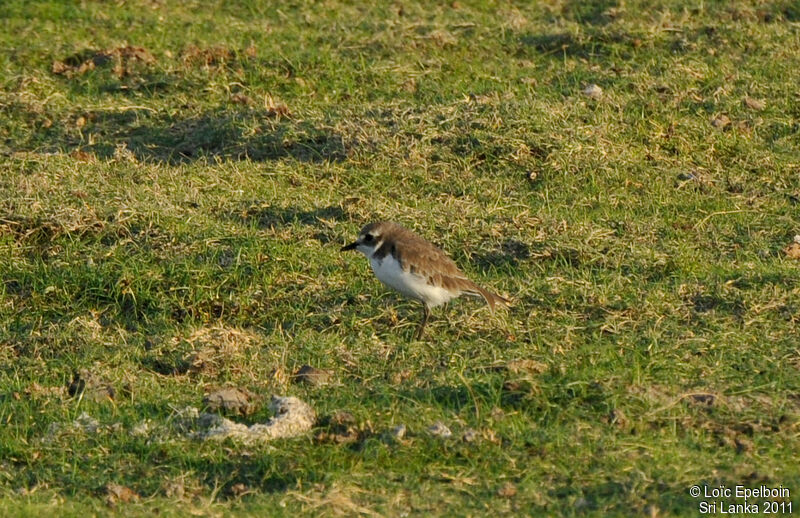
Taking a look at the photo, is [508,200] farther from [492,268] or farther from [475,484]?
[475,484]

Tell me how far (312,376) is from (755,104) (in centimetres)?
568

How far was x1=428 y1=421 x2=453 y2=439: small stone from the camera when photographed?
6547 mm

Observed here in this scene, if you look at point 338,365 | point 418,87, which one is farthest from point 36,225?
point 418,87

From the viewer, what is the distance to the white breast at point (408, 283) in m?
8.00

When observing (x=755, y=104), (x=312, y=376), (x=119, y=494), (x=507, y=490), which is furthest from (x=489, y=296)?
(x=755, y=104)

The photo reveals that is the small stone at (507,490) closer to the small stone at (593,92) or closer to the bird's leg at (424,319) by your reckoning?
the bird's leg at (424,319)

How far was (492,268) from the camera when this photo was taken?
893 cm

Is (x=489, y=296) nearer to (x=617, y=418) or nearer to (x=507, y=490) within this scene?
(x=617, y=418)

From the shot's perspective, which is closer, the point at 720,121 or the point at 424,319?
the point at 424,319

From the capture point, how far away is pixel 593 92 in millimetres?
11484

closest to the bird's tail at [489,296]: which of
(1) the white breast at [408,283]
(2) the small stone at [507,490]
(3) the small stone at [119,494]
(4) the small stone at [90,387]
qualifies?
(1) the white breast at [408,283]

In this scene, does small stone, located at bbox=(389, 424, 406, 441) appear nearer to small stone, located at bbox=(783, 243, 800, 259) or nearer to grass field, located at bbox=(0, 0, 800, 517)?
grass field, located at bbox=(0, 0, 800, 517)

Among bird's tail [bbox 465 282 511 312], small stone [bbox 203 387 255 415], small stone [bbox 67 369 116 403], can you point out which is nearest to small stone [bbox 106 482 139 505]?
small stone [bbox 203 387 255 415]

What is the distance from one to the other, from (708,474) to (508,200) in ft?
13.2
